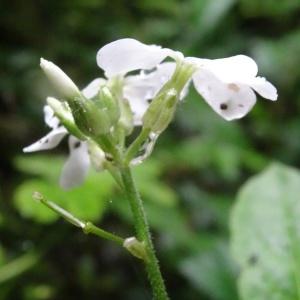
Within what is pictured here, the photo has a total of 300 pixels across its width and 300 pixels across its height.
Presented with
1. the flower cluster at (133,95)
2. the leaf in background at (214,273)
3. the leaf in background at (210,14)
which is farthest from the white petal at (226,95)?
the leaf in background at (210,14)

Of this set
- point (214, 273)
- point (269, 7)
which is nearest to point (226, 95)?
point (214, 273)

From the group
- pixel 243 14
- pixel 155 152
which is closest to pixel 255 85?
pixel 155 152

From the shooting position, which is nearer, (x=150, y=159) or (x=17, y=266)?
(x=17, y=266)

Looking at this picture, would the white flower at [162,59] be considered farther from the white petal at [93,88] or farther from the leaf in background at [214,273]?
the leaf in background at [214,273]

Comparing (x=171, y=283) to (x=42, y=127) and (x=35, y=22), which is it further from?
(x=35, y=22)

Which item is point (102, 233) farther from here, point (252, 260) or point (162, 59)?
point (252, 260)

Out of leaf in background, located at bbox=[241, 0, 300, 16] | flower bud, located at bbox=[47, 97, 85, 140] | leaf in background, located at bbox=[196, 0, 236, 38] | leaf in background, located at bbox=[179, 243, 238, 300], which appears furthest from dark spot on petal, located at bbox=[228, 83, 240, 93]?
leaf in background, located at bbox=[241, 0, 300, 16]
